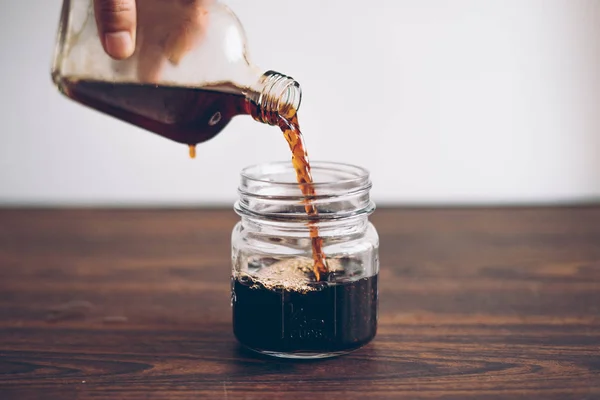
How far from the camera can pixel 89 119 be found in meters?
2.09

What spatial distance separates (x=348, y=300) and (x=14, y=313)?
1.86 feet

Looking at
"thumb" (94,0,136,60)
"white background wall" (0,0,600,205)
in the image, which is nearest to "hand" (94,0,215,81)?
"thumb" (94,0,136,60)

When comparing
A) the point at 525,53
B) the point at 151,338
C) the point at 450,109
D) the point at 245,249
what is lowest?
Answer: the point at 151,338

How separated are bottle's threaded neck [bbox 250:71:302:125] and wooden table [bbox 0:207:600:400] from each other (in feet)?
1.10

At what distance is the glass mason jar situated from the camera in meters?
0.93

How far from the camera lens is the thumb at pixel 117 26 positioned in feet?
3.05

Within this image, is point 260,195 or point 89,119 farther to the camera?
point 89,119

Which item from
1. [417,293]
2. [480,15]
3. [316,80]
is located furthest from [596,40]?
[417,293]

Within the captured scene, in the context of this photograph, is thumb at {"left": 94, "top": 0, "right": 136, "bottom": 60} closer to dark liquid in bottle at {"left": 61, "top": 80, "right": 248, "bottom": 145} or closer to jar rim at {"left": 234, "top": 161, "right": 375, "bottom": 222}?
dark liquid in bottle at {"left": 61, "top": 80, "right": 248, "bottom": 145}

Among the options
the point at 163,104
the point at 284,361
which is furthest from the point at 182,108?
the point at 284,361

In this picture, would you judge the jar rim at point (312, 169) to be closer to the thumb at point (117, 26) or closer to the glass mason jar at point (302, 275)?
the glass mason jar at point (302, 275)

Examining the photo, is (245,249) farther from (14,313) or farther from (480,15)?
(480,15)

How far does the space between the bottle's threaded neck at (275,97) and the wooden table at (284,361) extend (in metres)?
0.33

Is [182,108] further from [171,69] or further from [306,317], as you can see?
[306,317]
